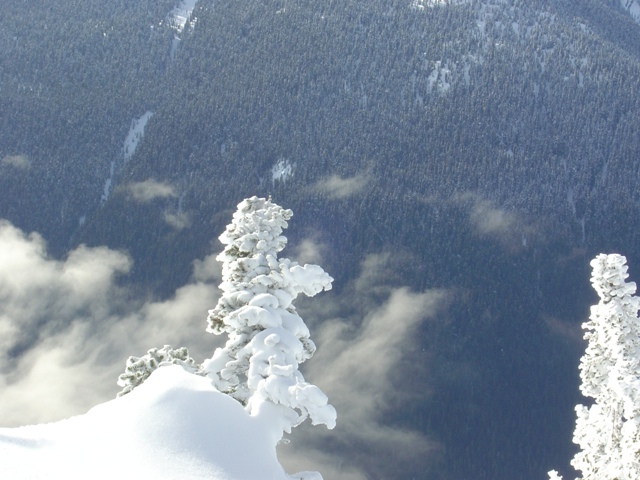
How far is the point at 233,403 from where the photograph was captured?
21.3 m

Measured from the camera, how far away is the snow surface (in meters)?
17.9

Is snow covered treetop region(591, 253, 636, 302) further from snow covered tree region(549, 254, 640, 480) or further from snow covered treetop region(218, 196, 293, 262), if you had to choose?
snow covered treetop region(218, 196, 293, 262)

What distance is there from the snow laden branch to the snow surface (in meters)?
1.91

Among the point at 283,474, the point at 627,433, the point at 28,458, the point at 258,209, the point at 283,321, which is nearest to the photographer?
the point at 28,458

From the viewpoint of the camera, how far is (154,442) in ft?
61.7

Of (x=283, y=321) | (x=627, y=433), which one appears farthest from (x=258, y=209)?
(x=627, y=433)

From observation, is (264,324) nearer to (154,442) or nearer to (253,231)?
(253,231)

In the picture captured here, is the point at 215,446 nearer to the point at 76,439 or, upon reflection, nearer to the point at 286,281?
the point at 76,439

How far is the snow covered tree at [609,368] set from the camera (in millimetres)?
24641

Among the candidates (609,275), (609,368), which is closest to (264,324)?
(609,275)

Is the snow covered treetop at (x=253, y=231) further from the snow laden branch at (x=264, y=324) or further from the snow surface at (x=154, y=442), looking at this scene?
the snow surface at (x=154, y=442)

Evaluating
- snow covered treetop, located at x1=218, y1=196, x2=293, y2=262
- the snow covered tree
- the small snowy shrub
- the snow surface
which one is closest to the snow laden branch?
snow covered treetop, located at x1=218, y1=196, x2=293, y2=262

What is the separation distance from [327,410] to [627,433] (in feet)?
22.6

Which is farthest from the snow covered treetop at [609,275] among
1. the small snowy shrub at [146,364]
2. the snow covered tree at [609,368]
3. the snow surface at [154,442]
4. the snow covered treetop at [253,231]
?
the small snowy shrub at [146,364]
